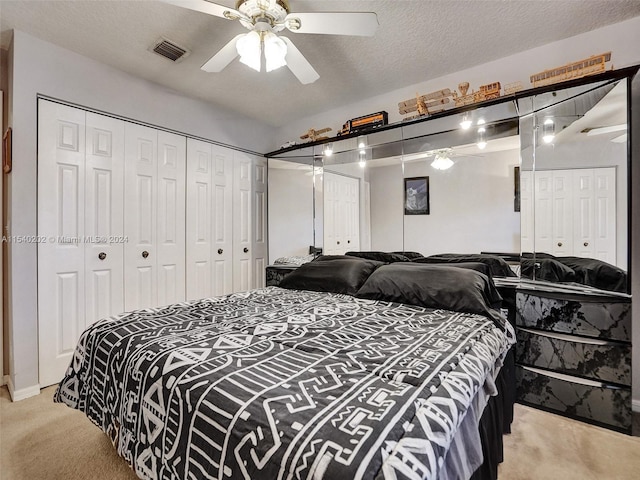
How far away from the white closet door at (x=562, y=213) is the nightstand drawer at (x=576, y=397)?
790 mm

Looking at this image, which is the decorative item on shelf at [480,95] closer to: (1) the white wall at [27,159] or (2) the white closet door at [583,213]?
(2) the white closet door at [583,213]

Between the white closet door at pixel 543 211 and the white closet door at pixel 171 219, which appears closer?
the white closet door at pixel 543 211

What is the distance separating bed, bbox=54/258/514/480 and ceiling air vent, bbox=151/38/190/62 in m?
1.93

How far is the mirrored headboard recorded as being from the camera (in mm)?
1871

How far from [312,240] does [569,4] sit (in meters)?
2.71

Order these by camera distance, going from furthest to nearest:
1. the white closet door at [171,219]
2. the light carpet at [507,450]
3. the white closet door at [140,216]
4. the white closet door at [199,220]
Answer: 1. the white closet door at [199,220]
2. the white closet door at [171,219]
3. the white closet door at [140,216]
4. the light carpet at [507,450]

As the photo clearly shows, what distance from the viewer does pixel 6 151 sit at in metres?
2.32

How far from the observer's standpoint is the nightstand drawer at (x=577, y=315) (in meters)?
1.75

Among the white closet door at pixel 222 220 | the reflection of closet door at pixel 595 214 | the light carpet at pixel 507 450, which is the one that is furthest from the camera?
the white closet door at pixel 222 220

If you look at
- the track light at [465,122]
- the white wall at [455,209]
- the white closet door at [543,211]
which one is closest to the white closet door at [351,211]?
the white wall at [455,209]

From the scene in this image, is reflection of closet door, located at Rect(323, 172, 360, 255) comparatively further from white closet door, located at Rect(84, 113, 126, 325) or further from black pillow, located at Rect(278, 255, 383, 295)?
white closet door, located at Rect(84, 113, 126, 325)

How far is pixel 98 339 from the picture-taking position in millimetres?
1471

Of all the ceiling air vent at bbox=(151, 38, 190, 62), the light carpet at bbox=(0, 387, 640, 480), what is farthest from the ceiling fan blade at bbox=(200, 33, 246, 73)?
the light carpet at bbox=(0, 387, 640, 480)

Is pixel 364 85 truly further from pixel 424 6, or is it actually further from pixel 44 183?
pixel 44 183
